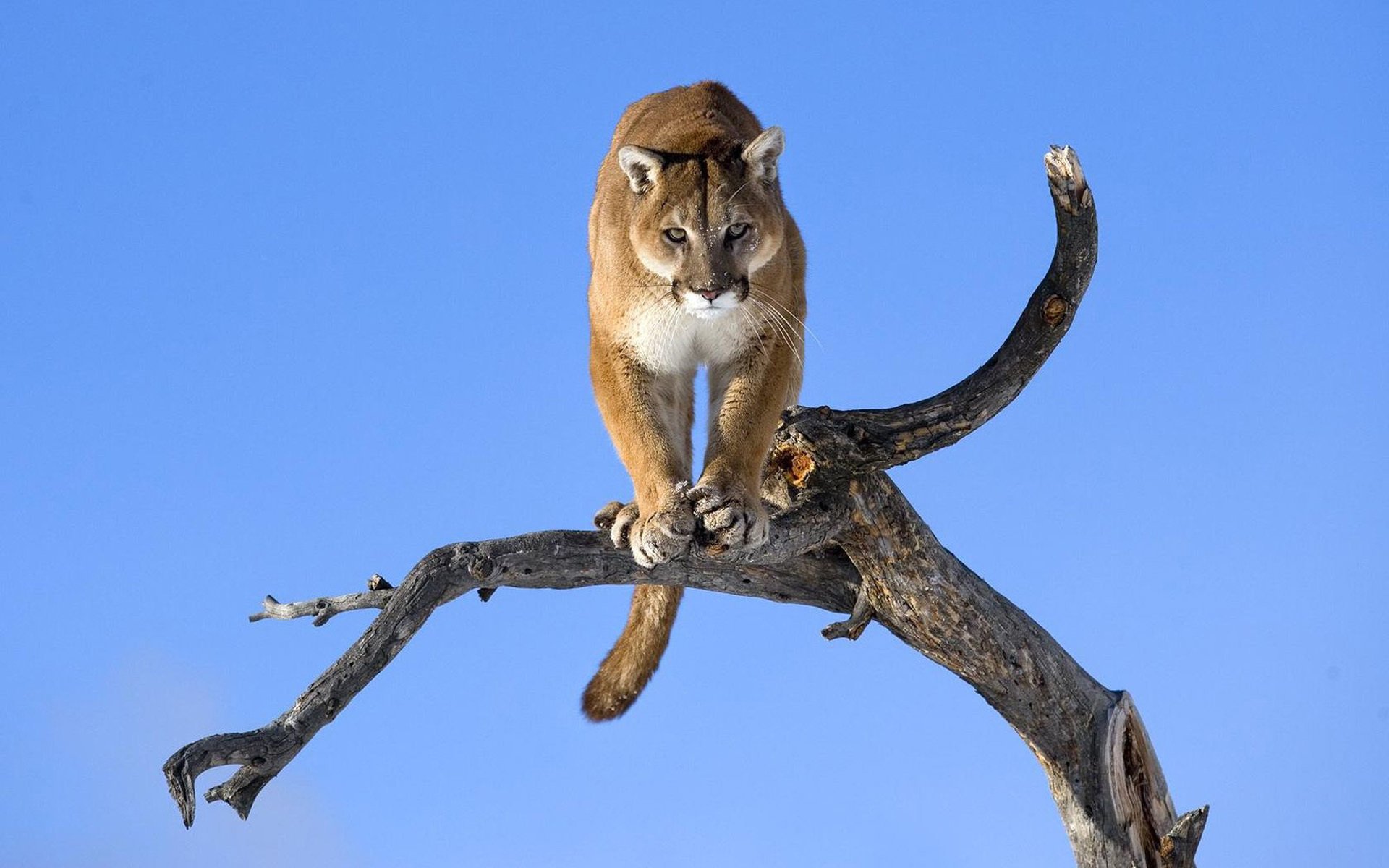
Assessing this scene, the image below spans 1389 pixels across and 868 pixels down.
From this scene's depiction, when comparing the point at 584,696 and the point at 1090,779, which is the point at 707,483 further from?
the point at 1090,779

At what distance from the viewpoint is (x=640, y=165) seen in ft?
20.3

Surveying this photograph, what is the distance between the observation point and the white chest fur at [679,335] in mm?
6129

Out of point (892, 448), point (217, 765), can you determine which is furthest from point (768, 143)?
point (217, 765)

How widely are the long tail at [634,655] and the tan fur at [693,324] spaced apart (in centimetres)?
88

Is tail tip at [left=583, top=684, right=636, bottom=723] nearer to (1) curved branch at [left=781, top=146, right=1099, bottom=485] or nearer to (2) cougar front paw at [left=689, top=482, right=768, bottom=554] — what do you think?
(2) cougar front paw at [left=689, top=482, right=768, bottom=554]

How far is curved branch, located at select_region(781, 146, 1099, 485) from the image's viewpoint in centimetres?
641

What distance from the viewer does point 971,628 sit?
22.9 ft

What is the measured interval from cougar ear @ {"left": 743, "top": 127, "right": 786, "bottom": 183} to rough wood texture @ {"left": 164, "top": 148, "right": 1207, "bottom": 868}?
3.76 feet

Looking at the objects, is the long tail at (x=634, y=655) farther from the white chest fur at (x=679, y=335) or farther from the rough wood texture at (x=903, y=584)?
the white chest fur at (x=679, y=335)

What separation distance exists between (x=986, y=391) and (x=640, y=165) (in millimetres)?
1997

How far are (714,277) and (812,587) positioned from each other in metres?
2.02

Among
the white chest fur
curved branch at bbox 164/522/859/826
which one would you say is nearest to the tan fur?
the white chest fur

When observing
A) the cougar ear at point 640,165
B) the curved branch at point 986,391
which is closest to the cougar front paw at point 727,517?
the curved branch at point 986,391

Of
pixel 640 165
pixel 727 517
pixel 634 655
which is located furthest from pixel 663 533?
pixel 640 165
